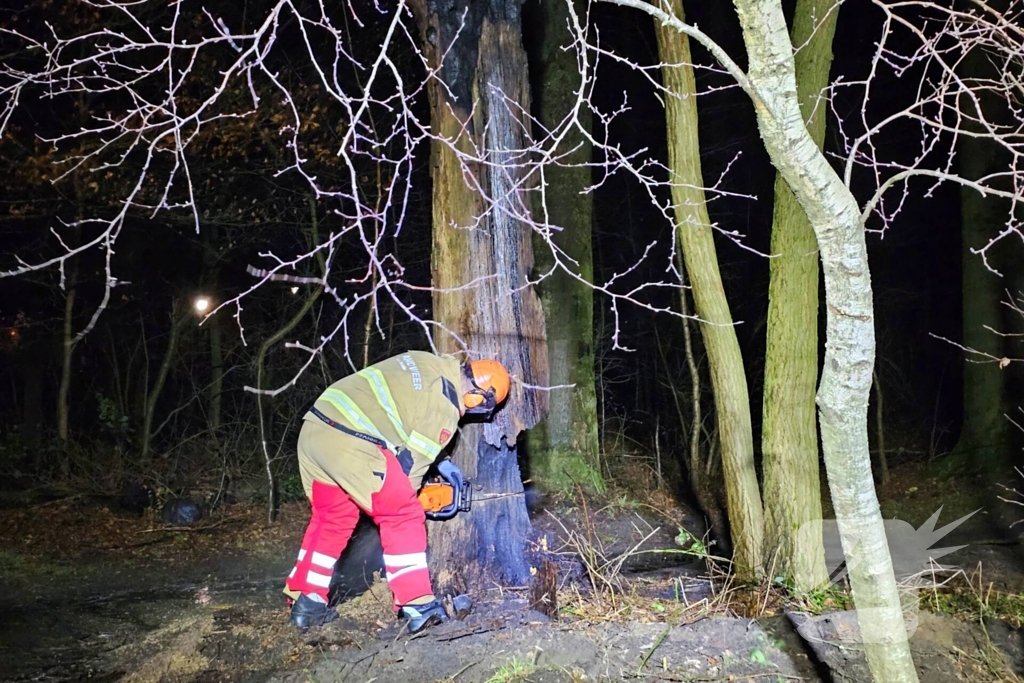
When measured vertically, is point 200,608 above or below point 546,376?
below

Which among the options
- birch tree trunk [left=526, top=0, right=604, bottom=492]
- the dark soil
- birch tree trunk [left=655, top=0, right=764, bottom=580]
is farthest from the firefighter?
birch tree trunk [left=526, top=0, right=604, bottom=492]

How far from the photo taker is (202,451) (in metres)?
10.0

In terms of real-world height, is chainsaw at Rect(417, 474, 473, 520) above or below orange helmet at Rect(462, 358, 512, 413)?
below

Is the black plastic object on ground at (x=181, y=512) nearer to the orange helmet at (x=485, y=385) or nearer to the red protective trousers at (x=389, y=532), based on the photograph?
the red protective trousers at (x=389, y=532)

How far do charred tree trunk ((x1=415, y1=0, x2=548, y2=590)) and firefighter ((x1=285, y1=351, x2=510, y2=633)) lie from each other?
0.62 ft

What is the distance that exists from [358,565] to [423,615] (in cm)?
199

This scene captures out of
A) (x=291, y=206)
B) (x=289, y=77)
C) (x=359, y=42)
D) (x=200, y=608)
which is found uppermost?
(x=359, y=42)

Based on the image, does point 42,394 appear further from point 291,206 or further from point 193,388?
point 291,206

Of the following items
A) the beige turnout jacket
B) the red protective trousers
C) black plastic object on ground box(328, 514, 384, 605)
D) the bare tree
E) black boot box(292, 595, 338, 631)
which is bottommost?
black plastic object on ground box(328, 514, 384, 605)

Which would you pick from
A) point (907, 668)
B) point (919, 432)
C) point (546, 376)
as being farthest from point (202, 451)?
point (919, 432)

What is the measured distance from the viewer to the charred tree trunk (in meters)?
4.85

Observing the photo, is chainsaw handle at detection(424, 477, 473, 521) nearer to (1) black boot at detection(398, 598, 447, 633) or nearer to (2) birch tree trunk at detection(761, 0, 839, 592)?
(1) black boot at detection(398, 598, 447, 633)

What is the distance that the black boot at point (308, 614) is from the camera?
4883 mm

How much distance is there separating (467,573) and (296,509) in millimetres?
4526
